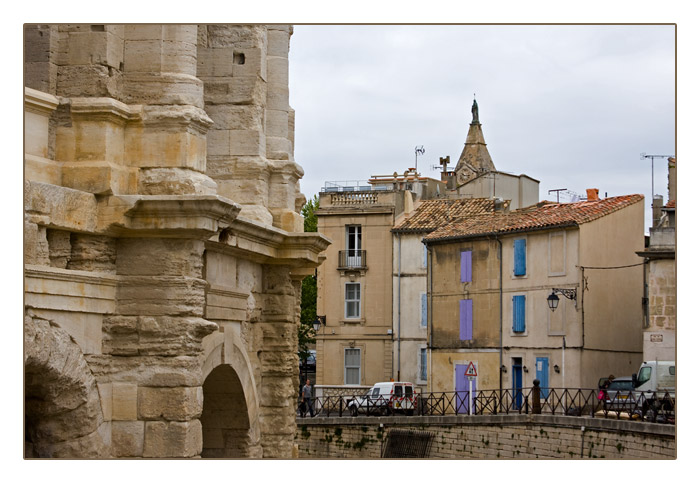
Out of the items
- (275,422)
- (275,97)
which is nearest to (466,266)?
→ (275,97)

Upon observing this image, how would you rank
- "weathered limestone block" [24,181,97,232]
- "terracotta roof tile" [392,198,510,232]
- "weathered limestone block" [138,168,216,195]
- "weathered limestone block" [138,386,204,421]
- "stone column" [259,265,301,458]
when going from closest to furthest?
"weathered limestone block" [24,181,97,232]
"weathered limestone block" [138,386,204,421]
"weathered limestone block" [138,168,216,195]
"stone column" [259,265,301,458]
"terracotta roof tile" [392,198,510,232]

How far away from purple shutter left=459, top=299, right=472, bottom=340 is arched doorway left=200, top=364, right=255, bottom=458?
21.8m

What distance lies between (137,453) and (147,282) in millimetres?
1465

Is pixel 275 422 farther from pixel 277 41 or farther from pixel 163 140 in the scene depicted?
pixel 163 140

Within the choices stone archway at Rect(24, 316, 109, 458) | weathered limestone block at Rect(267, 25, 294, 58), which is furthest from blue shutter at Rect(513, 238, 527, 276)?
stone archway at Rect(24, 316, 109, 458)

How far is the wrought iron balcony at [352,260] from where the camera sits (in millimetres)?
42125

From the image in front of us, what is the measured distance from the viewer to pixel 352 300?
1671 inches

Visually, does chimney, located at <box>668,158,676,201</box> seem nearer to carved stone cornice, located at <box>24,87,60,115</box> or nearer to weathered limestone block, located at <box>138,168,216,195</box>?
weathered limestone block, located at <box>138,168,216,195</box>

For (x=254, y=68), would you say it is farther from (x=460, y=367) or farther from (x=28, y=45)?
(x=460, y=367)

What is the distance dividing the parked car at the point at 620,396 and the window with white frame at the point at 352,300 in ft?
41.8

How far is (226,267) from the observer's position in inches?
558

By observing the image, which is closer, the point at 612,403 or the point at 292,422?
the point at 292,422

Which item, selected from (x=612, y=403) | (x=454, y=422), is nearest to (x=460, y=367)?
(x=454, y=422)

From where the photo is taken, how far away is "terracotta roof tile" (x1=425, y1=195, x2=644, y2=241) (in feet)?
110
